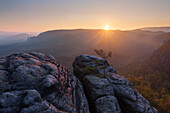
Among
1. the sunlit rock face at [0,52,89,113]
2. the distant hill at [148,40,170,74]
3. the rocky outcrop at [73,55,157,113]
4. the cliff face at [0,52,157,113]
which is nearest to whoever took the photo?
the sunlit rock face at [0,52,89,113]

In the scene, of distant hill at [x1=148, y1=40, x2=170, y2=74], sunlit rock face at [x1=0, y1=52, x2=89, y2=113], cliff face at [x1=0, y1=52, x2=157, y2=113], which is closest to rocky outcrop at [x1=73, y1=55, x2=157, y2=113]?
cliff face at [x1=0, y1=52, x2=157, y2=113]

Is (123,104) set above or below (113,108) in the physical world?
below

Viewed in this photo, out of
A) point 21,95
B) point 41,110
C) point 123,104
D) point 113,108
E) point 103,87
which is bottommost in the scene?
point 123,104

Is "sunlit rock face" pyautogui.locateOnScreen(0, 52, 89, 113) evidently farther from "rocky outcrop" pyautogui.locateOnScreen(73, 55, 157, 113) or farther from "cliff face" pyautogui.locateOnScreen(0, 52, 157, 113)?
"rocky outcrop" pyautogui.locateOnScreen(73, 55, 157, 113)

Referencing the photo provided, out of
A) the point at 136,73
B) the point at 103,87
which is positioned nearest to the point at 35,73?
the point at 103,87

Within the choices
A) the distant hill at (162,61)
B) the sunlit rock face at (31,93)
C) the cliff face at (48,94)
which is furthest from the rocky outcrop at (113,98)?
the distant hill at (162,61)

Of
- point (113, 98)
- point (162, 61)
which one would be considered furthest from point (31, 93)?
point (162, 61)

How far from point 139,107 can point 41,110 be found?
33.8ft

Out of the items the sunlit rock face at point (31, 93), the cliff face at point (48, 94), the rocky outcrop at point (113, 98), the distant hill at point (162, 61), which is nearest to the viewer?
the sunlit rock face at point (31, 93)

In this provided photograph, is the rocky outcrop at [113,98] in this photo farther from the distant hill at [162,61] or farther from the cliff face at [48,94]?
the distant hill at [162,61]

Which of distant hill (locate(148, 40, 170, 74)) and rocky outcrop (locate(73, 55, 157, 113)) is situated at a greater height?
rocky outcrop (locate(73, 55, 157, 113))

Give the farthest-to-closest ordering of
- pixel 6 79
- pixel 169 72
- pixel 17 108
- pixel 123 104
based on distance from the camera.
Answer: pixel 169 72, pixel 123 104, pixel 6 79, pixel 17 108

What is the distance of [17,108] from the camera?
625 centimetres

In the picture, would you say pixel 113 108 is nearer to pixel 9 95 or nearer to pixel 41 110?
pixel 41 110
